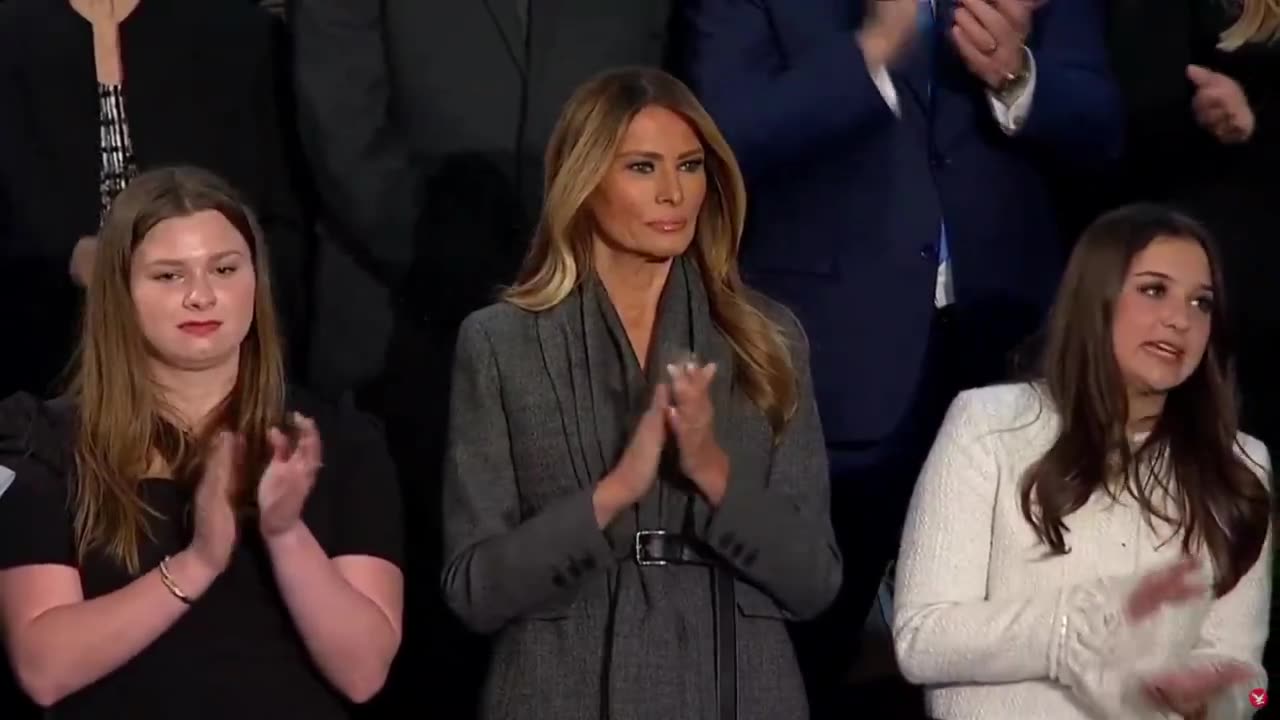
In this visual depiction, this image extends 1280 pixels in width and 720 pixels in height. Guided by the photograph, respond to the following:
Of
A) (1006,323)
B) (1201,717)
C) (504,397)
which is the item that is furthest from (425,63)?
(1201,717)

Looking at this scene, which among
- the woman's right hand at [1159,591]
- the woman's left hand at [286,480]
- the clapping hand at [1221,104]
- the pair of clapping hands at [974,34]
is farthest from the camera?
the clapping hand at [1221,104]

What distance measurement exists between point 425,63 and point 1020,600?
1.40m

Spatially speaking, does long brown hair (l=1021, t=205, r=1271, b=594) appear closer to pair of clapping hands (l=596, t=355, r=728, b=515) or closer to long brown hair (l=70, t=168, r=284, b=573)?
pair of clapping hands (l=596, t=355, r=728, b=515)

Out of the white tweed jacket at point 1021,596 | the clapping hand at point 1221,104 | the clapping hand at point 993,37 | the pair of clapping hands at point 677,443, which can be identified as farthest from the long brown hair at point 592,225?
the clapping hand at point 1221,104

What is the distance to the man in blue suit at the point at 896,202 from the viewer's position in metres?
3.84

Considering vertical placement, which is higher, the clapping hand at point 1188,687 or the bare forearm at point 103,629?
the bare forearm at point 103,629

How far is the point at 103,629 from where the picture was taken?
10.4 feet

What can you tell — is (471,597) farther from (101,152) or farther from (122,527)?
(101,152)

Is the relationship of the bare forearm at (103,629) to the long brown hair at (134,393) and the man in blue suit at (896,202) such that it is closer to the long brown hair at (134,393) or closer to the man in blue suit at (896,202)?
the long brown hair at (134,393)

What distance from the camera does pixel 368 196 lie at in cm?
395

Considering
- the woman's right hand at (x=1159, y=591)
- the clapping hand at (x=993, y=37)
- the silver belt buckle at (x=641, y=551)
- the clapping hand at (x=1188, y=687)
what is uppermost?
the clapping hand at (x=993, y=37)

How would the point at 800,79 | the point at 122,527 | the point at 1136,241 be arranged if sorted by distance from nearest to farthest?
the point at 122,527 → the point at 1136,241 → the point at 800,79

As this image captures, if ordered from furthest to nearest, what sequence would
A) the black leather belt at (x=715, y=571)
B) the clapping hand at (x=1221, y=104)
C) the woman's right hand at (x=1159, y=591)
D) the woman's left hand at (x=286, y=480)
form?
the clapping hand at (x=1221, y=104) → the black leather belt at (x=715, y=571) → the woman's right hand at (x=1159, y=591) → the woman's left hand at (x=286, y=480)

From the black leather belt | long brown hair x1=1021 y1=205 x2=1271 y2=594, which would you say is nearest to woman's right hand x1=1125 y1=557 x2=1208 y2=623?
long brown hair x1=1021 y1=205 x2=1271 y2=594
